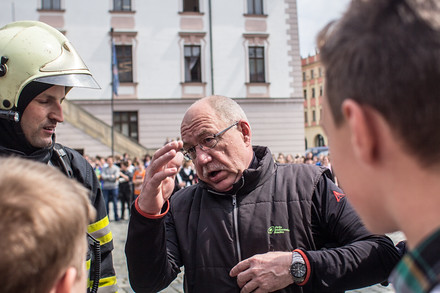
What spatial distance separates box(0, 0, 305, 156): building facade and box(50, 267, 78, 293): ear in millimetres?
20836

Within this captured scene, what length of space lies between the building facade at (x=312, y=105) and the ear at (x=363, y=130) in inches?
2276

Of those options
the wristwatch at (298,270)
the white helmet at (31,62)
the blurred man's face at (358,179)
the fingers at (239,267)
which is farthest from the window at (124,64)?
the blurred man's face at (358,179)

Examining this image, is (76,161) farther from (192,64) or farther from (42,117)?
(192,64)

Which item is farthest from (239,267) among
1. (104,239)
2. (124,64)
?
(124,64)

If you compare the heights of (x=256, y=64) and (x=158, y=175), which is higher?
(x=256, y=64)

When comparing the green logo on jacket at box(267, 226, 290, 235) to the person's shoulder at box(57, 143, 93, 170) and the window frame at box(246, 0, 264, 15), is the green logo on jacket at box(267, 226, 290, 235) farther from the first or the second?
the window frame at box(246, 0, 264, 15)

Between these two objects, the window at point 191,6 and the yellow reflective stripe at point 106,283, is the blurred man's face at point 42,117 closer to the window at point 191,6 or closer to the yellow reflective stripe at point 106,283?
the yellow reflective stripe at point 106,283

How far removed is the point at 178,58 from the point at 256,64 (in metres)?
4.26

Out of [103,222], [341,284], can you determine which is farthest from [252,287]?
[103,222]

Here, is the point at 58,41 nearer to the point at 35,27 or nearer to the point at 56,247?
the point at 35,27

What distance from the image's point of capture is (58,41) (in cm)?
242

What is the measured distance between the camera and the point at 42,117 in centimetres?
221

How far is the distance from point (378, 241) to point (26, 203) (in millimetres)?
1587

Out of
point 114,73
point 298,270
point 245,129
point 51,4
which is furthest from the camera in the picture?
point 51,4
